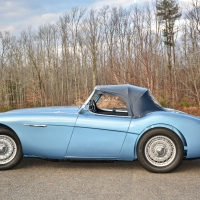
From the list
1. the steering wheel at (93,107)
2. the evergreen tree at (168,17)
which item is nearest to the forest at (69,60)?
the evergreen tree at (168,17)

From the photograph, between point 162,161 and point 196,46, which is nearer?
point 162,161

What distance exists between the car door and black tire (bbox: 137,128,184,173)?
35cm

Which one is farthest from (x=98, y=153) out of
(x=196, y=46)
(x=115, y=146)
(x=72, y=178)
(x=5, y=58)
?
(x=5, y=58)

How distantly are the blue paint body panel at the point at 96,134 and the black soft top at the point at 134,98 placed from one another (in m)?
0.13

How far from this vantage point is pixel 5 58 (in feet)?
133

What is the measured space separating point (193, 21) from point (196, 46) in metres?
4.47

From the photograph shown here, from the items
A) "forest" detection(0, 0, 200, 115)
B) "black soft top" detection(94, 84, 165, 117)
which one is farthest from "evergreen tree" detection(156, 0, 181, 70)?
"black soft top" detection(94, 84, 165, 117)

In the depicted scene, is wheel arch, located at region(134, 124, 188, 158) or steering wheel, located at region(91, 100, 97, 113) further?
steering wheel, located at region(91, 100, 97, 113)

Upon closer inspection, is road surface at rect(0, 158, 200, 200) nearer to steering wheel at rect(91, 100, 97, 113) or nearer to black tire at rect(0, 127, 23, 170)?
black tire at rect(0, 127, 23, 170)

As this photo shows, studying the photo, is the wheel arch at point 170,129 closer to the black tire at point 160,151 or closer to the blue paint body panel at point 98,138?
the black tire at point 160,151

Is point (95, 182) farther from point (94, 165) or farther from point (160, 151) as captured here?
point (160, 151)

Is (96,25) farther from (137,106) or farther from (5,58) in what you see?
(137,106)

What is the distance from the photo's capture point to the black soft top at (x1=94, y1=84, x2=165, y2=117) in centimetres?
439

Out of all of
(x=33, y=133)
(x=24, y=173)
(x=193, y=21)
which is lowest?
(x=24, y=173)
